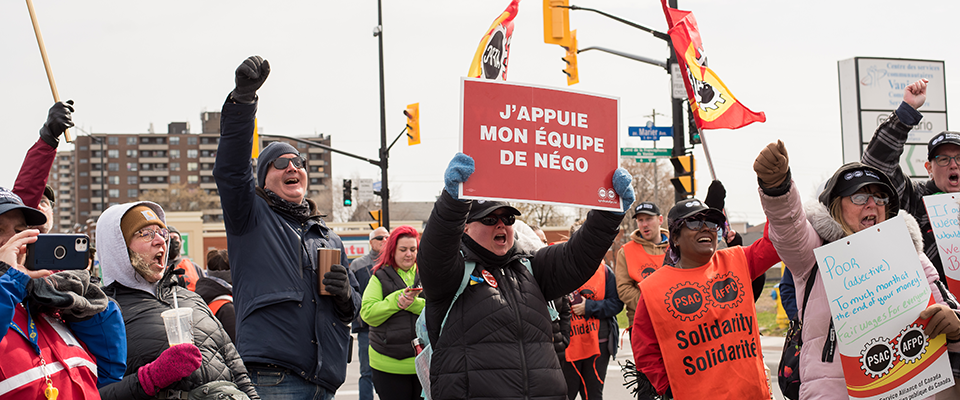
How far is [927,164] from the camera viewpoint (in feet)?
16.8

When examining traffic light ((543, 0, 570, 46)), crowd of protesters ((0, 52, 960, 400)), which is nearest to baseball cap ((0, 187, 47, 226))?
crowd of protesters ((0, 52, 960, 400))

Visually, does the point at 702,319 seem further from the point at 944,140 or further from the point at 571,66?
the point at 571,66

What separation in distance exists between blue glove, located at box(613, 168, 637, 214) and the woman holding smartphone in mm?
2544

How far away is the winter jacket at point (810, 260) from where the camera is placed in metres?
3.47

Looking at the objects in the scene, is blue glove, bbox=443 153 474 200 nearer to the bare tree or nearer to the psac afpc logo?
the psac afpc logo

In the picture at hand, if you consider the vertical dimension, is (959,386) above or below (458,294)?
below

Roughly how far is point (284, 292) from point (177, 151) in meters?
146

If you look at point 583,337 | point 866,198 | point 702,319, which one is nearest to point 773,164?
point 866,198

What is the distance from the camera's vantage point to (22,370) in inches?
99.3

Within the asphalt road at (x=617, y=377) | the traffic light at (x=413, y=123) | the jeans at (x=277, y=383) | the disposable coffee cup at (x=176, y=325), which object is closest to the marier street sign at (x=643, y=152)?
the asphalt road at (x=617, y=377)

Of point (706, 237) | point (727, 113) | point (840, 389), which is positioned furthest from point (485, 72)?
point (840, 389)

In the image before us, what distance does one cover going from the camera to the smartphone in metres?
2.49

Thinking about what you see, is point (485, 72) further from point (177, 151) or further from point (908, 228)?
point (177, 151)

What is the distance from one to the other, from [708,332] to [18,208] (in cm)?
328
